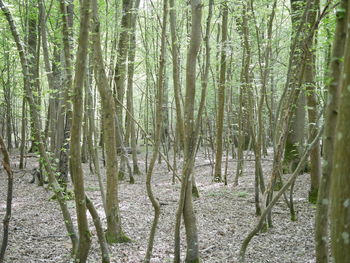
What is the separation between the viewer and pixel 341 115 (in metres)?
2.05

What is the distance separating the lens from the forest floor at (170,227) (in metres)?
6.23

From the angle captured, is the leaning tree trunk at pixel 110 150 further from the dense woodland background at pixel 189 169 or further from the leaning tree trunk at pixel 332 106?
the leaning tree trunk at pixel 332 106

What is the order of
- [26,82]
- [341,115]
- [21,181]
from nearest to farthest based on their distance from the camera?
[341,115]
[26,82]
[21,181]

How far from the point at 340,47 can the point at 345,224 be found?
1.40m

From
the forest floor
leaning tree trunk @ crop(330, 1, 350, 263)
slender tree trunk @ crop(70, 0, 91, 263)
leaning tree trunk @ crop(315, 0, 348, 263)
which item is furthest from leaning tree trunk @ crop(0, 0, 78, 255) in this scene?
leaning tree trunk @ crop(330, 1, 350, 263)

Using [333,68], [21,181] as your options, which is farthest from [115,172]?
[21,181]

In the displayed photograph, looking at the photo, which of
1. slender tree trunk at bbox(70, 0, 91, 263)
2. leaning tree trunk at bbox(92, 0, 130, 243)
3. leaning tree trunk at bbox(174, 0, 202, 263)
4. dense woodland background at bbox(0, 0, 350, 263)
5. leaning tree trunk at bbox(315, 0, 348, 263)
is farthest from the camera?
leaning tree trunk at bbox(92, 0, 130, 243)

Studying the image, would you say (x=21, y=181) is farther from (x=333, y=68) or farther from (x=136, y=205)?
(x=333, y=68)

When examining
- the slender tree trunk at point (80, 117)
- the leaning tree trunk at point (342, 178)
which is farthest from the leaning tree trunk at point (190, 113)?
the leaning tree trunk at point (342, 178)

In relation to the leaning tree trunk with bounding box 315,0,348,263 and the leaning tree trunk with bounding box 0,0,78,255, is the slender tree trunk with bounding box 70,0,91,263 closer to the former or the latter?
the leaning tree trunk with bounding box 0,0,78,255

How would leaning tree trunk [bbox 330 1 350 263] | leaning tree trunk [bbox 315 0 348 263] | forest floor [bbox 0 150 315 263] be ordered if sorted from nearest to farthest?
leaning tree trunk [bbox 330 1 350 263]
leaning tree trunk [bbox 315 0 348 263]
forest floor [bbox 0 150 315 263]

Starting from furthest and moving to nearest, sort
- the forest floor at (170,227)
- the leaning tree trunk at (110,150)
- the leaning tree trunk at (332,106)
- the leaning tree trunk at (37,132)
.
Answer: the forest floor at (170,227), the leaning tree trunk at (110,150), the leaning tree trunk at (37,132), the leaning tree trunk at (332,106)

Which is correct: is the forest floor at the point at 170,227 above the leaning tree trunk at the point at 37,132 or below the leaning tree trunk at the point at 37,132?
below

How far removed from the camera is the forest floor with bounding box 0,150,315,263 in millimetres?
6230
